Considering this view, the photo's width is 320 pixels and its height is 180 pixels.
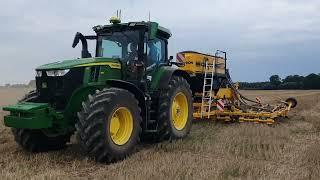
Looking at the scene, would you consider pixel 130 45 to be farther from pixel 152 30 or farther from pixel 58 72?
pixel 58 72

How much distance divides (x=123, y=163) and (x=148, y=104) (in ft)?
5.87

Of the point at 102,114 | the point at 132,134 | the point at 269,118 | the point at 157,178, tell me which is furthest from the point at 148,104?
the point at 269,118

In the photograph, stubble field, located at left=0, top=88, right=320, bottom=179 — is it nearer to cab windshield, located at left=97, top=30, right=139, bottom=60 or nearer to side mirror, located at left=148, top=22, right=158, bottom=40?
cab windshield, located at left=97, top=30, right=139, bottom=60

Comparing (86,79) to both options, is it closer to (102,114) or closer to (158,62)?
(102,114)

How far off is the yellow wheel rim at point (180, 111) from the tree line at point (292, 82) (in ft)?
100

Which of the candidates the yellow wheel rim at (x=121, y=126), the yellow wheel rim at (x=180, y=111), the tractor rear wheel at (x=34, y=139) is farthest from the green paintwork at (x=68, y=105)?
the yellow wheel rim at (x=180, y=111)

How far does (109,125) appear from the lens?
7500mm

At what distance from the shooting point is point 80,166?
23.7ft

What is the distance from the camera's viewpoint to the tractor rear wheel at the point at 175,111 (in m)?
9.23

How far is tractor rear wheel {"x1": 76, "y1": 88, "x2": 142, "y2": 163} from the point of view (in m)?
7.24

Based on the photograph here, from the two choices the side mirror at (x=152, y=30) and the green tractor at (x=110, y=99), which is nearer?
the green tractor at (x=110, y=99)

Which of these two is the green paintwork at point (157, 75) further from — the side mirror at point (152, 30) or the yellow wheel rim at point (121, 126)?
the yellow wheel rim at point (121, 126)

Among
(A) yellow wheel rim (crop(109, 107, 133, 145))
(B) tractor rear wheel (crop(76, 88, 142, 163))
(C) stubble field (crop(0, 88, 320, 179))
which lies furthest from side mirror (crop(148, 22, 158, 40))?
(C) stubble field (crop(0, 88, 320, 179))

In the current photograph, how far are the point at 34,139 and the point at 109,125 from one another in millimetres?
1664
